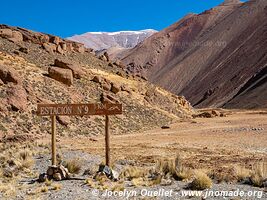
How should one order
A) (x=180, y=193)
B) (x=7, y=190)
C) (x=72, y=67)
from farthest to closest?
(x=72, y=67) < (x=7, y=190) < (x=180, y=193)

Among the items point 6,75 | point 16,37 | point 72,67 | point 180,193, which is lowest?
point 180,193

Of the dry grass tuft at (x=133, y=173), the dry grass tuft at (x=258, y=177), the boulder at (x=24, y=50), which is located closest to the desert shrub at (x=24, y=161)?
the dry grass tuft at (x=133, y=173)

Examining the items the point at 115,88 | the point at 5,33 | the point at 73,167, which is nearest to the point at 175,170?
the point at 73,167

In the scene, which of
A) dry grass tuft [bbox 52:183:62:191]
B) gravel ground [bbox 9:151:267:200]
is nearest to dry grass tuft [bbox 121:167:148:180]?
gravel ground [bbox 9:151:267:200]

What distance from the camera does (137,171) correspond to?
1242cm

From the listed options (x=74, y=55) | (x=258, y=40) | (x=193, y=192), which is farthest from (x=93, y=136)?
(x=258, y=40)

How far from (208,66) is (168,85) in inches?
545

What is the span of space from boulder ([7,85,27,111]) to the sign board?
17.9 meters

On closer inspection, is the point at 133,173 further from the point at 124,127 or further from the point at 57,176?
the point at 124,127

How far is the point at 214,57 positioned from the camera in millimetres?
121938

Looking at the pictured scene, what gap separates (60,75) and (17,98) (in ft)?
30.5

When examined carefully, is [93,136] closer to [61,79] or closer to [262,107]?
[61,79]

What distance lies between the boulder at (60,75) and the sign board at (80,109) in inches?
1042

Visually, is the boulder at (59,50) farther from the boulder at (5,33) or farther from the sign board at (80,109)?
the sign board at (80,109)
